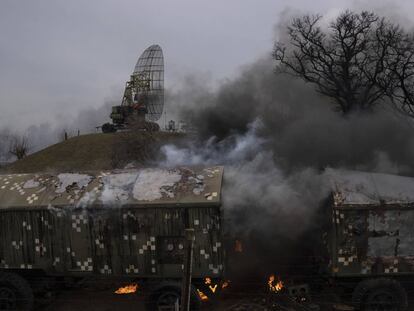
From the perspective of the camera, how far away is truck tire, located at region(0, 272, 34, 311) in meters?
10.6

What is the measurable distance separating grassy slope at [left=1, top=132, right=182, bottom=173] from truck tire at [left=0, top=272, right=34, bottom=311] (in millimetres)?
30857

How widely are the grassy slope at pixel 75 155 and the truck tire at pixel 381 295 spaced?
33636mm

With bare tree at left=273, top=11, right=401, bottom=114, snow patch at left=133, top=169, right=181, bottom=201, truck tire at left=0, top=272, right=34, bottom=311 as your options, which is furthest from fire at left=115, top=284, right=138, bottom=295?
bare tree at left=273, top=11, right=401, bottom=114

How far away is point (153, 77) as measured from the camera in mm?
42406

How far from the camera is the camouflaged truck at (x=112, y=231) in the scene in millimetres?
10094

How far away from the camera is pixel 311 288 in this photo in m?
11.2

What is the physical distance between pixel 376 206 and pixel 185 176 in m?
4.31

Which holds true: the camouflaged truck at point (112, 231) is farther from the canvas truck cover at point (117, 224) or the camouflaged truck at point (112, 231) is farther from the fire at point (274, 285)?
the fire at point (274, 285)

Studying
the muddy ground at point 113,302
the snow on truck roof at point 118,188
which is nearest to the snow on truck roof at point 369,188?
the muddy ground at point 113,302

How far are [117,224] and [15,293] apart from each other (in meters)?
2.96

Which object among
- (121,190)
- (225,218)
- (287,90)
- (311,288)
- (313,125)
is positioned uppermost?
(287,90)

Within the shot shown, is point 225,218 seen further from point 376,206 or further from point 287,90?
point 287,90

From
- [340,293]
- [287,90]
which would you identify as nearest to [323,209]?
[340,293]

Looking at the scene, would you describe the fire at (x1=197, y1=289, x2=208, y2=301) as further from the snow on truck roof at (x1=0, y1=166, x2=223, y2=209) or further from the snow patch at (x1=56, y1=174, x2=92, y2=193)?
the snow patch at (x1=56, y1=174, x2=92, y2=193)
